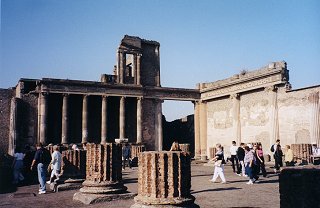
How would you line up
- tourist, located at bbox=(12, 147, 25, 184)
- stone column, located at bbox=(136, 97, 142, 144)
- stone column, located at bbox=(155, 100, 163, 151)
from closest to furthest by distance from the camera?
tourist, located at bbox=(12, 147, 25, 184) < stone column, located at bbox=(136, 97, 142, 144) < stone column, located at bbox=(155, 100, 163, 151)

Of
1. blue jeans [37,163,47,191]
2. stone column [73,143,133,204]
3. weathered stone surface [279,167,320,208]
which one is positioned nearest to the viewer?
weathered stone surface [279,167,320,208]

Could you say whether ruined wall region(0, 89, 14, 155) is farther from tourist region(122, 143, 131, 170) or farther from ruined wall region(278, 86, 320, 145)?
ruined wall region(278, 86, 320, 145)

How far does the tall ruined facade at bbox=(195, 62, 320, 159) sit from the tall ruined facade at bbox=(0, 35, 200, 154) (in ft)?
8.27

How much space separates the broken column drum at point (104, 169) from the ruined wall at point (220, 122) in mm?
18287

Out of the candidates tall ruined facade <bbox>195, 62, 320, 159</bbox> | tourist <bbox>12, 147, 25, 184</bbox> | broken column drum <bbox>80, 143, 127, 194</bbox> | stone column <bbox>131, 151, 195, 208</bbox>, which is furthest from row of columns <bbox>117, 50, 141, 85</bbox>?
stone column <bbox>131, 151, 195, 208</bbox>

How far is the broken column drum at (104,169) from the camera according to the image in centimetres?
929

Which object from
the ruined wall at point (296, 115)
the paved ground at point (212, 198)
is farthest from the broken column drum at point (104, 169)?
the ruined wall at point (296, 115)

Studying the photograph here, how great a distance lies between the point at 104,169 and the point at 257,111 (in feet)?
56.9

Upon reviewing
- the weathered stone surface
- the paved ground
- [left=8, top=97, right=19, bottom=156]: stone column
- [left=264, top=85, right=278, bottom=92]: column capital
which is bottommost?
the paved ground

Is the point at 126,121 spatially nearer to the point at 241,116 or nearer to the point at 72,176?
the point at 241,116

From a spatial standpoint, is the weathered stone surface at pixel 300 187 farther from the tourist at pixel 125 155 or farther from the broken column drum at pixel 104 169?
the tourist at pixel 125 155

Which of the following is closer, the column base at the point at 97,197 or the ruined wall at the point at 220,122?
the column base at the point at 97,197

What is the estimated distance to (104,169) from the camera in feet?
31.4

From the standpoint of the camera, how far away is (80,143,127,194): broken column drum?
929cm
